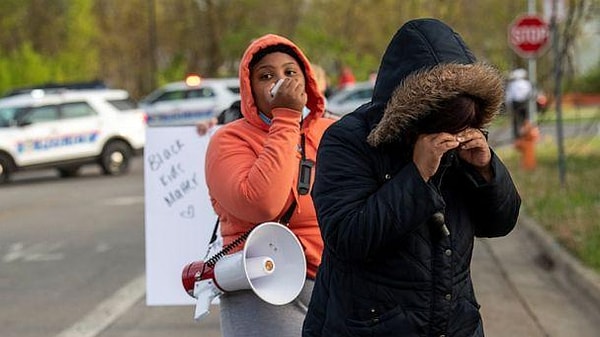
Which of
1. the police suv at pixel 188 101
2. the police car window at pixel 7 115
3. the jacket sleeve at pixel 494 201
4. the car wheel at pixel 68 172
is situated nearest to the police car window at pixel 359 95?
the police suv at pixel 188 101

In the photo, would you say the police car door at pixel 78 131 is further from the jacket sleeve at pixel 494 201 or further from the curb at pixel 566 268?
the jacket sleeve at pixel 494 201

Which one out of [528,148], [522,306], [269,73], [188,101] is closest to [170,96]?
[188,101]

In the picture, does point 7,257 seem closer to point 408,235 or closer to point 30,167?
point 408,235

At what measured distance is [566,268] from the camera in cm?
838

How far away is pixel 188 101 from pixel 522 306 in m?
22.6

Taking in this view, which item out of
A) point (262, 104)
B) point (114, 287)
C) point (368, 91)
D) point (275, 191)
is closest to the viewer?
point (275, 191)

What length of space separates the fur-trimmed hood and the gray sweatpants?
3.29 feet

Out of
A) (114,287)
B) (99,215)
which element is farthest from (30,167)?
(114,287)

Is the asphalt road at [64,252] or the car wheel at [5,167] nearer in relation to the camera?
the asphalt road at [64,252]

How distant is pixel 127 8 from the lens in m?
55.1

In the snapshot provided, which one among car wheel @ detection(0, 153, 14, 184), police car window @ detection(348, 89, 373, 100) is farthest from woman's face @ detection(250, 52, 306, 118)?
police car window @ detection(348, 89, 373, 100)

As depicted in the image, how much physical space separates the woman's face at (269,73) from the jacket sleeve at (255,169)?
0.40 feet

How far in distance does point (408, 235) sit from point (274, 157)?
2.65 ft

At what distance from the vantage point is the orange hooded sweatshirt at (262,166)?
3.19 metres
